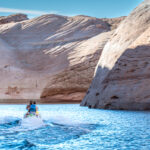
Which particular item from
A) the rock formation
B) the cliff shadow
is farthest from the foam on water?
the rock formation

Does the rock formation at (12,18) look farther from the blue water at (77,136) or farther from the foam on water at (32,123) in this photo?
the blue water at (77,136)

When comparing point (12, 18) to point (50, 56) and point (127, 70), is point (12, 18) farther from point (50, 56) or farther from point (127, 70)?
point (127, 70)

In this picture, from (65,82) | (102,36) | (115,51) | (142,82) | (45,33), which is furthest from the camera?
(45,33)

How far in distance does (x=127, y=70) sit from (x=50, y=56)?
171 feet

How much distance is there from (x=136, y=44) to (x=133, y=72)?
2848mm

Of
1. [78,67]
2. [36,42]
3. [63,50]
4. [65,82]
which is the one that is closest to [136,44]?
[65,82]

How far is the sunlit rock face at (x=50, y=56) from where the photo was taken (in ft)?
204

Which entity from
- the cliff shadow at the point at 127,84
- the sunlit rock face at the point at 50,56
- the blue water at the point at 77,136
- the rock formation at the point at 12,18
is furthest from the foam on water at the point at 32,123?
the rock formation at the point at 12,18

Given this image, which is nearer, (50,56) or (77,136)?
(77,136)

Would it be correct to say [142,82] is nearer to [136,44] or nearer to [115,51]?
[136,44]

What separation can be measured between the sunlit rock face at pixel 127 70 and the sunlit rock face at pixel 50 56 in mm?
26770

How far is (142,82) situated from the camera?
26422 millimetres

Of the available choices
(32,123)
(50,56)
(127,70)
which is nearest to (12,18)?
(50,56)

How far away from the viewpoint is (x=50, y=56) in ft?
260
